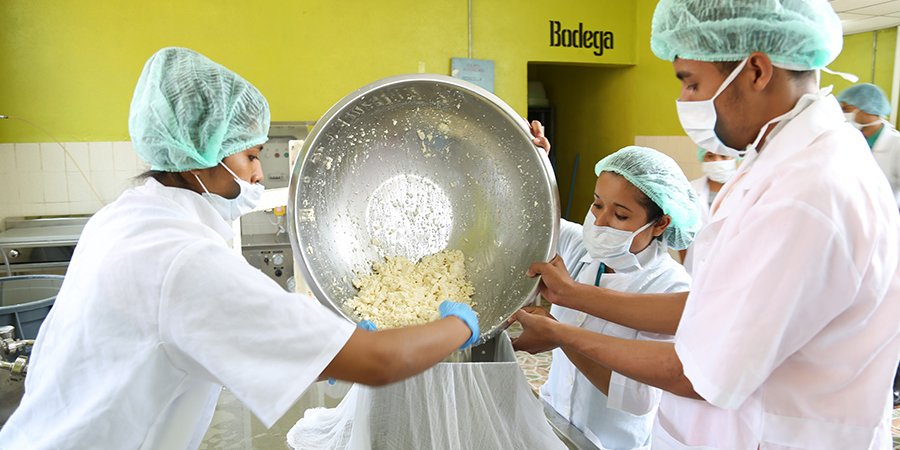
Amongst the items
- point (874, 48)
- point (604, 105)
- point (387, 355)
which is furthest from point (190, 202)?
point (604, 105)

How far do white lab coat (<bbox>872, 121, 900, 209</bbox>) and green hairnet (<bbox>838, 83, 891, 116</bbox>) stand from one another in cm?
10

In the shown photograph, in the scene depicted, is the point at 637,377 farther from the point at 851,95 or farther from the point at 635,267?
the point at 851,95

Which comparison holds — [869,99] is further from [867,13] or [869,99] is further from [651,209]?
[651,209]

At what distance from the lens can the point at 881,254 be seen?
745 millimetres

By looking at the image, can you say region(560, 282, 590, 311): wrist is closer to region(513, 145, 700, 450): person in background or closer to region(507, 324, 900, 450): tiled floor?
region(513, 145, 700, 450): person in background

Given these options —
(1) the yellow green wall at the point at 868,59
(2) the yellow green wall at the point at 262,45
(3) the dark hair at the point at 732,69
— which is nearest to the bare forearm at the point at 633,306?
(3) the dark hair at the point at 732,69

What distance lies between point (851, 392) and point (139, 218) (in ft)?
3.27

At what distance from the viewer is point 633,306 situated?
1.26 m

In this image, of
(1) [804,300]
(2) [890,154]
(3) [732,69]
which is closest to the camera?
(1) [804,300]

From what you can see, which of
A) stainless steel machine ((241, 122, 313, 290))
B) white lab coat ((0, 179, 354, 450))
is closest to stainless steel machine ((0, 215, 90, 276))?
stainless steel machine ((241, 122, 313, 290))

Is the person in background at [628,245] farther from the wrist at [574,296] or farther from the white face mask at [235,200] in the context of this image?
the white face mask at [235,200]

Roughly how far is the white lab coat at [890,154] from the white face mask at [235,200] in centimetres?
282

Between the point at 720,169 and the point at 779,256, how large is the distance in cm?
246

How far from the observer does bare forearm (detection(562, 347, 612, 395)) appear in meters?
1.31
